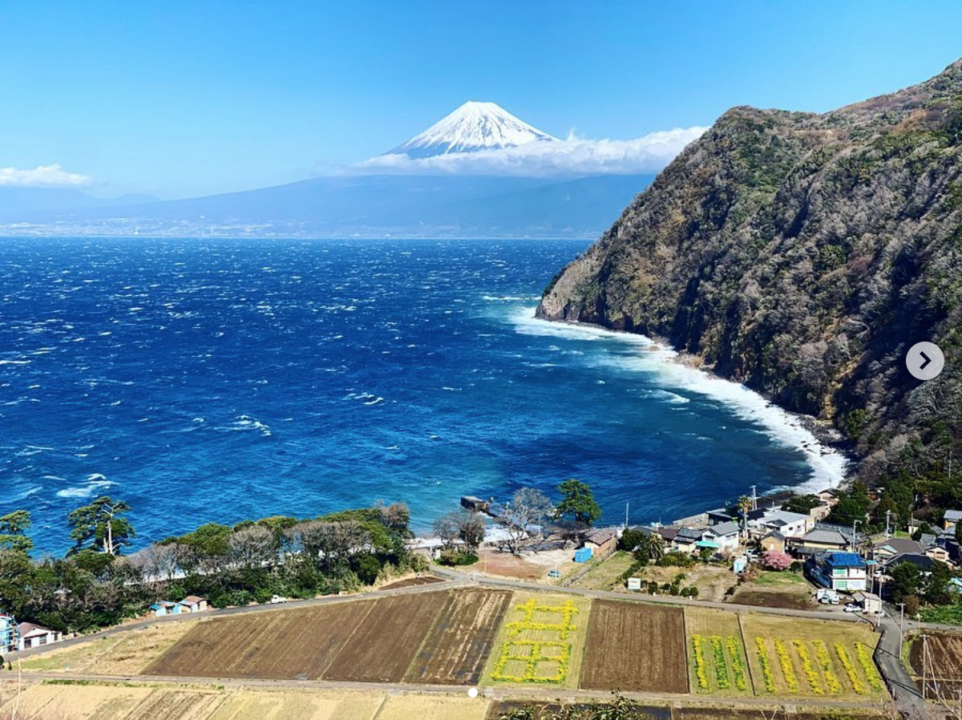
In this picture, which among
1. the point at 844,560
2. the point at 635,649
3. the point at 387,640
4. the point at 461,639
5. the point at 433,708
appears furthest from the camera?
the point at 844,560

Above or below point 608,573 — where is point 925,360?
above

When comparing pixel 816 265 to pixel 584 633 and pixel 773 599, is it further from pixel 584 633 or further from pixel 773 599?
pixel 584 633

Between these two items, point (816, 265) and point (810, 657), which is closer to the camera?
point (810, 657)

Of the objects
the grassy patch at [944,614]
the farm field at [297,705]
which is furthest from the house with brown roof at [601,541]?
the farm field at [297,705]

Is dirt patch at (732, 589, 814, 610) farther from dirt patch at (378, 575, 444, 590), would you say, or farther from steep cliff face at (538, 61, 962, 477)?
steep cliff face at (538, 61, 962, 477)

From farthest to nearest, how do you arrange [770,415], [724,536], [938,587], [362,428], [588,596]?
[770,415], [362,428], [724,536], [588,596], [938,587]

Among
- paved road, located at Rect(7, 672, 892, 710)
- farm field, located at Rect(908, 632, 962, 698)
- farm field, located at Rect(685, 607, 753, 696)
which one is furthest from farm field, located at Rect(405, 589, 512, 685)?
farm field, located at Rect(908, 632, 962, 698)

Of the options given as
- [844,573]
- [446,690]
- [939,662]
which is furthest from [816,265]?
[446,690]
